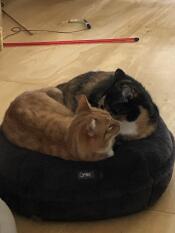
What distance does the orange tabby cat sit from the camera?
1685 mm

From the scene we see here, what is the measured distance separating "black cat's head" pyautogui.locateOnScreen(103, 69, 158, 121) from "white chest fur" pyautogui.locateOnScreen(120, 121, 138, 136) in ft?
0.06

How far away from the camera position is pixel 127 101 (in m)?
1.84

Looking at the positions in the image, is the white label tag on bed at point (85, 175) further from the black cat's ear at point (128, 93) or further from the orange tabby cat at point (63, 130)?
the black cat's ear at point (128, 93)

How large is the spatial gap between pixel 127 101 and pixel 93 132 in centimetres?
24

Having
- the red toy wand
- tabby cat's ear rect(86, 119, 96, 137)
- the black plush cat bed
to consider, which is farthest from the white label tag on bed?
the red toy wand

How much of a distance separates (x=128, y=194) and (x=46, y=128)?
1.20ft

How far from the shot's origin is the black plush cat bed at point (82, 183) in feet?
5.44

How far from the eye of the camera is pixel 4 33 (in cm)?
362

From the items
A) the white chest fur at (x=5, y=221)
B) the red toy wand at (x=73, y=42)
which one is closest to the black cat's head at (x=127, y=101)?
the white chest fur at (x=5, y=221)

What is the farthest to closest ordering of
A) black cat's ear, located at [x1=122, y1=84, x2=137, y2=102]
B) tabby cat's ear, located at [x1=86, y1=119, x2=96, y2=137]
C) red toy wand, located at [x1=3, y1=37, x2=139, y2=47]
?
red toy wand, located at [x1=3, y1=37, x2=139, y2=47], black cat's ear, located at [x1=122, y1=84, x2=137, y2=102], tabby cat's ear, located at [x1=86, y1=119, x2=96, y2=137]

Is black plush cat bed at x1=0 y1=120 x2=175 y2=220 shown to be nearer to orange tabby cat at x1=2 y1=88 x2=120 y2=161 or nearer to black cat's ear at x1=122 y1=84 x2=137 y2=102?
orange tabby cat at x1=2 y1=88 x2=120 y2=161

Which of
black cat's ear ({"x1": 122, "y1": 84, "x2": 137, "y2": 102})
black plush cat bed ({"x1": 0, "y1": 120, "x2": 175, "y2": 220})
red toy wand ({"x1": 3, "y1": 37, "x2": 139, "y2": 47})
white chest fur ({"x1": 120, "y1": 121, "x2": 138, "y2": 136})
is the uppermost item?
black cat's ear ({"x1": 122, "y1": 84, "x2": 137, "y2": 102})

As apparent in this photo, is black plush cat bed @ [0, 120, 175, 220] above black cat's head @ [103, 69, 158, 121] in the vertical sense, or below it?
below

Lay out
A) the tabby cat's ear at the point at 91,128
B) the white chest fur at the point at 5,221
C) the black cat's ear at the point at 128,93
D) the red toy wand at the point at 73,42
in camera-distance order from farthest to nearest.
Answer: the red toy wand at the point at 73,42 < the black cat's ear at the point at 128,93 < the tabby cat's ear at the point at 91,128 < the white chest fur at the point at 5,221
